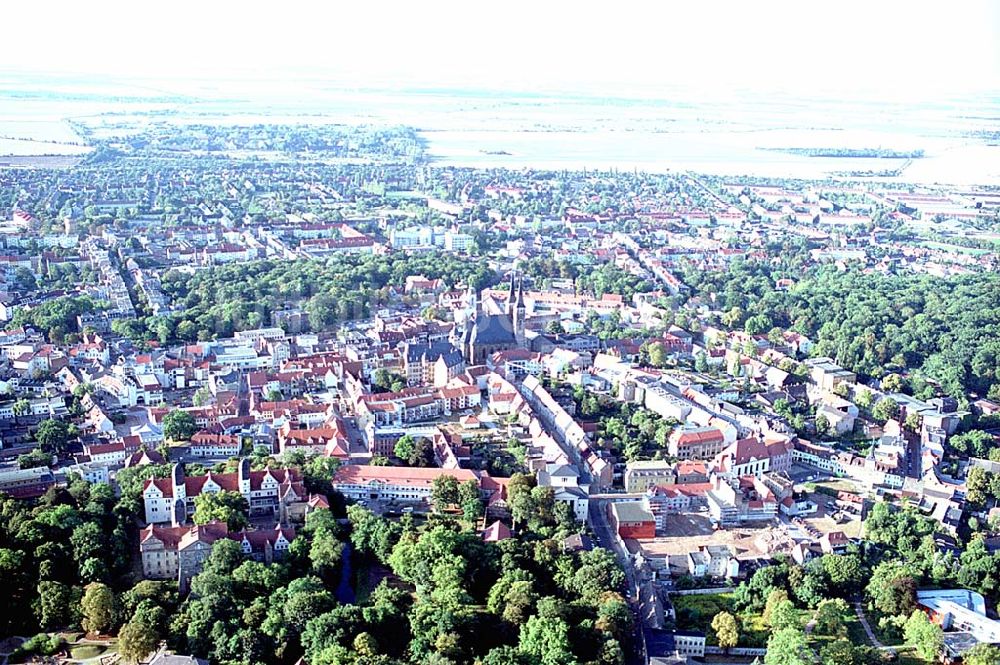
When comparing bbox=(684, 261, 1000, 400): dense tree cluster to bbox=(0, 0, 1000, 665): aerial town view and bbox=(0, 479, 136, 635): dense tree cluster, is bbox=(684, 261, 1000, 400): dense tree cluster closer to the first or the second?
bbox=(0, 0, 1000, 665): aerial town view

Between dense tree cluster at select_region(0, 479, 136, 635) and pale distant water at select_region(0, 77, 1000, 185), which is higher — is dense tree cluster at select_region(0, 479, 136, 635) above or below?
below

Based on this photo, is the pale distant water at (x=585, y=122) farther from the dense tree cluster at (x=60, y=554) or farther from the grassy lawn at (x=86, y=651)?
the grassy lawn at (x=86, y=651)

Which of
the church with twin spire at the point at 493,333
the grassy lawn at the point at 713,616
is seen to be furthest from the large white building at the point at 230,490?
the church with twin spire at the point at 493,333

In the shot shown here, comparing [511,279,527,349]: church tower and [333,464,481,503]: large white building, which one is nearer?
[333,464,481,503]: large white building

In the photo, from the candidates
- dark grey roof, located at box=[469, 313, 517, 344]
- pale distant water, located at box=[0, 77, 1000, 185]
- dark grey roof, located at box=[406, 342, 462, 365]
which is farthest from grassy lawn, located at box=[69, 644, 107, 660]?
pale distant water, located at box=[0, 77, 1000, 185]

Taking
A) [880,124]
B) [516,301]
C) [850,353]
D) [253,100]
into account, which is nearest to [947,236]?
[850,353]

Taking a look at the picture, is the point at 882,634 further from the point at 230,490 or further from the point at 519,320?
the point at 519,320

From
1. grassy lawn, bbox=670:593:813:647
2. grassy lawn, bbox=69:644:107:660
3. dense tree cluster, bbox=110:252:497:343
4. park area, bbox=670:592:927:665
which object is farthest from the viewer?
dense tree cluster, bbox=110:252:497:343
